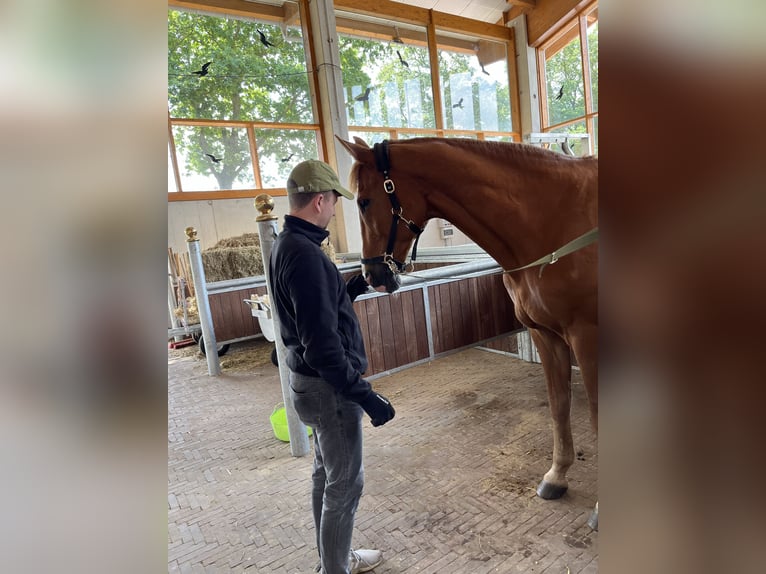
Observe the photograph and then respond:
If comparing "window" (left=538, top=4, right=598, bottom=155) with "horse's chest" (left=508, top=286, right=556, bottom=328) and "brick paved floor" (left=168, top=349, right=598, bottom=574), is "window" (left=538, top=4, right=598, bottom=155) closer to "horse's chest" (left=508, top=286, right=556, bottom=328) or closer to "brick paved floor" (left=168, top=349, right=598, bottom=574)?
"brick paved floor" (left=168, top=349, right=598, bottom=574)

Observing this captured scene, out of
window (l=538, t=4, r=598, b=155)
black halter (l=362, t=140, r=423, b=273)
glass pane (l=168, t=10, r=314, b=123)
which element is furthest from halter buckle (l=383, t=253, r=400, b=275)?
window (l=538, t=4, r=598, b=155)

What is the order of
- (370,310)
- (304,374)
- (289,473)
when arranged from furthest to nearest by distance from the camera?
(370,310), (289,473), (304,374)

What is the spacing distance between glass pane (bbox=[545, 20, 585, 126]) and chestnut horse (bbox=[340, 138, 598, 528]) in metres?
9.74

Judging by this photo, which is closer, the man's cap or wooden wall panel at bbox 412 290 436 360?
the man's cap

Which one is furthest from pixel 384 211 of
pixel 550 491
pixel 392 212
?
pixel 550 491

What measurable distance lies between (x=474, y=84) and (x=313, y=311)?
35.3 feet

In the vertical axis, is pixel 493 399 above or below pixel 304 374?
below

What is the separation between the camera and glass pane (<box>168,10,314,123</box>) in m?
7.19

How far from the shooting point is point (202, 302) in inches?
183

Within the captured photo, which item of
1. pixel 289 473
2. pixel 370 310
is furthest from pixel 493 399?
pixel 289 473
